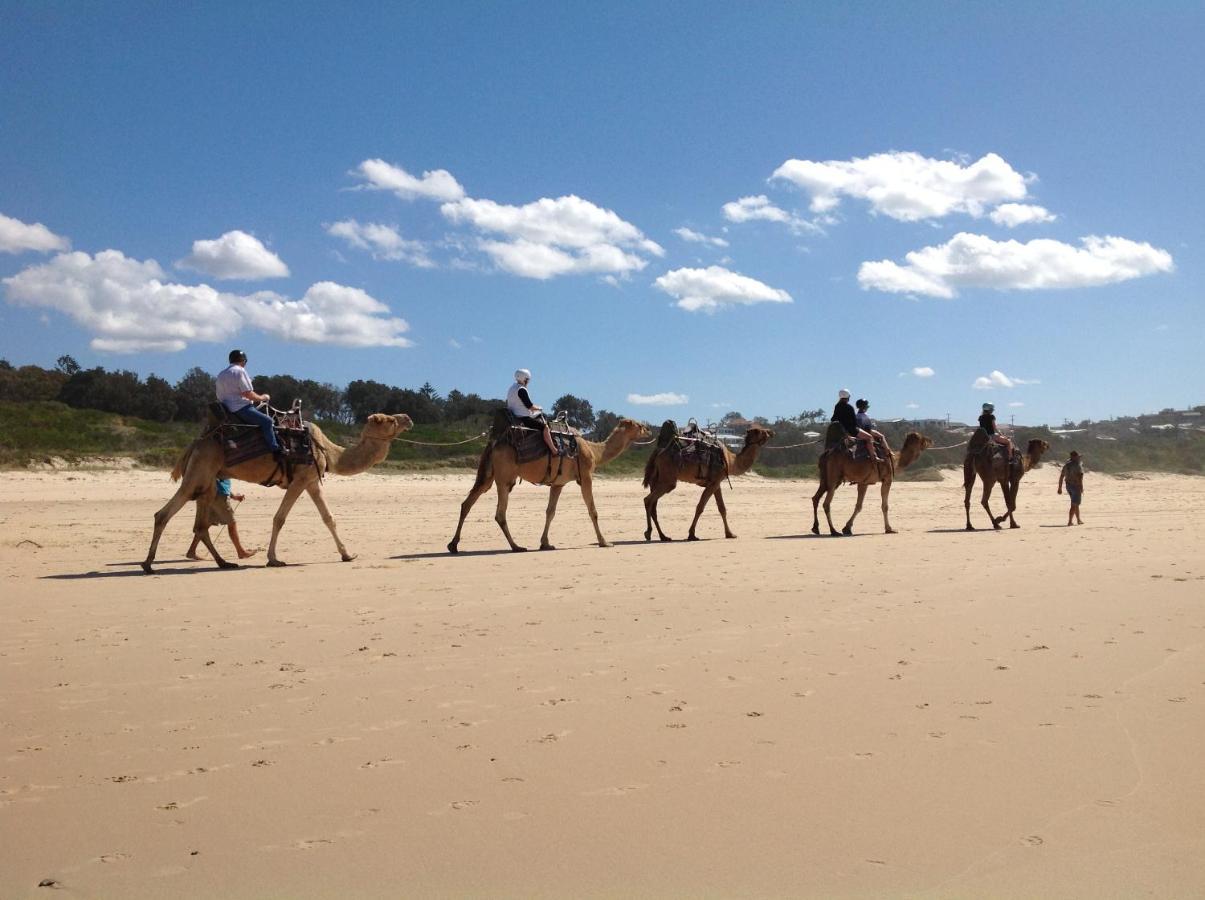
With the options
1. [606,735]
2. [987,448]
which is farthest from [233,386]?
[987,448]

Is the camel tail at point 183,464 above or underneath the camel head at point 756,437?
underneath

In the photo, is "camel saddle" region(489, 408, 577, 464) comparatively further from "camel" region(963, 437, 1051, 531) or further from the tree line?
the tree line

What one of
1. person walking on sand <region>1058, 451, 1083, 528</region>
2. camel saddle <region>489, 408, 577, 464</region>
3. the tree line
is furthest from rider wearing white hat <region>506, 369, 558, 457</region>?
the tree line

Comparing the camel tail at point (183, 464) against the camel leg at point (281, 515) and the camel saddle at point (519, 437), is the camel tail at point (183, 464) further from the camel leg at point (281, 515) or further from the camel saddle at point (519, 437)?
the camel saddle at point (519, 437)

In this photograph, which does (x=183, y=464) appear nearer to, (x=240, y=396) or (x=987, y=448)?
(x=240, y=396)

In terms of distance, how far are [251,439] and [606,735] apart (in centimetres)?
932

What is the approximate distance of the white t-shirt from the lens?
1327 centimetres

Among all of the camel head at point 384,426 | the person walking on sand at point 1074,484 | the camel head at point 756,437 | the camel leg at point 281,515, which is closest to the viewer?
the camel leg at point 281,515

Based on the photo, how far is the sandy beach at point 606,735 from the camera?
3859 mm

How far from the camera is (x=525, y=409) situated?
15930 mm

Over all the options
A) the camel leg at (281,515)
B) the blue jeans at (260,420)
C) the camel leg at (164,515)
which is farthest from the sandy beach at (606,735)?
the blue jeans at (260,420)

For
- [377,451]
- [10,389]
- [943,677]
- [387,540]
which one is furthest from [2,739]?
[10,389]

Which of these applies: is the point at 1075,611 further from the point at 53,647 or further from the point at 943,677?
the point at 53,647

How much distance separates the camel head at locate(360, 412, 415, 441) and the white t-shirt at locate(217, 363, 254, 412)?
205 cm
